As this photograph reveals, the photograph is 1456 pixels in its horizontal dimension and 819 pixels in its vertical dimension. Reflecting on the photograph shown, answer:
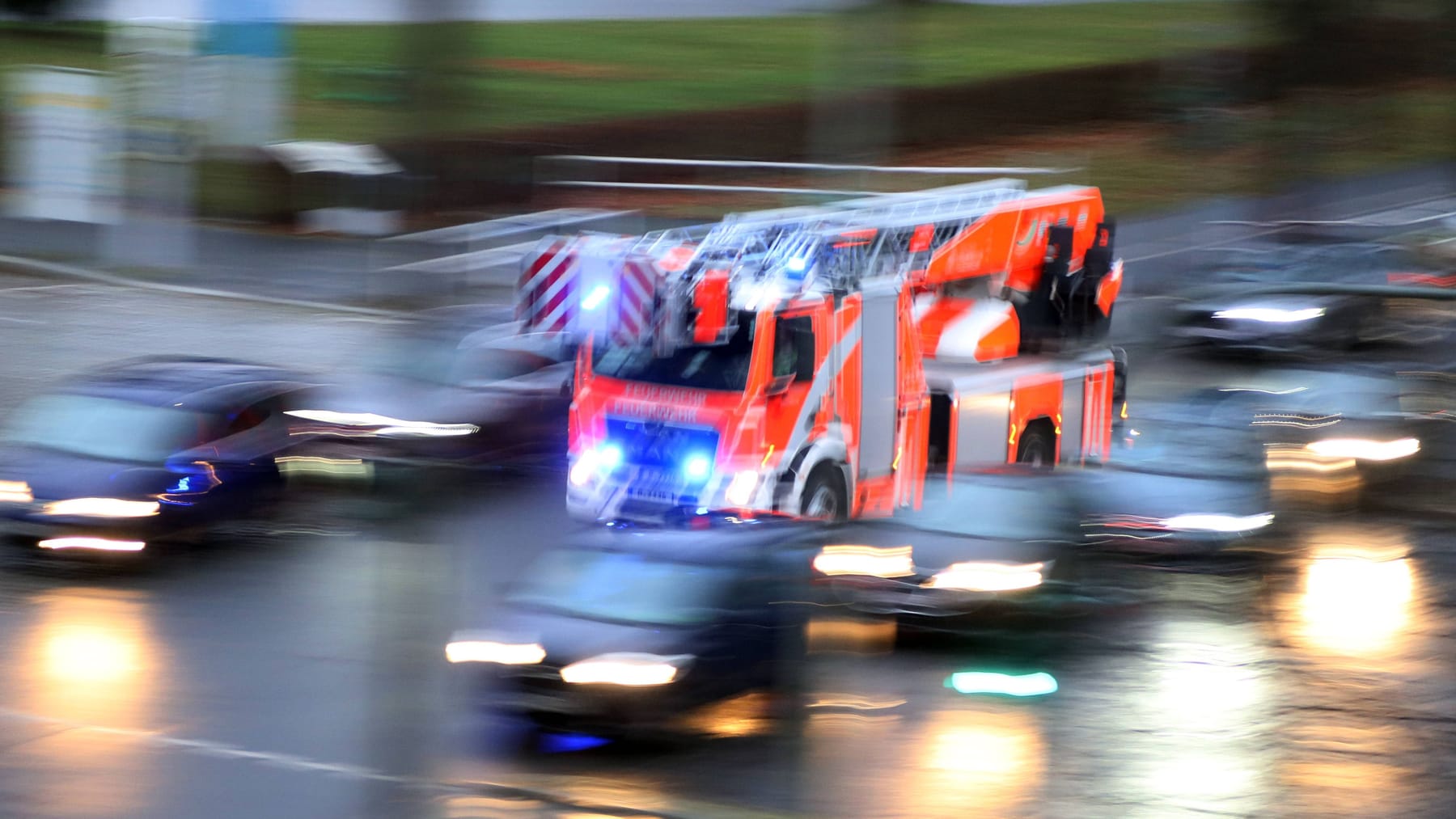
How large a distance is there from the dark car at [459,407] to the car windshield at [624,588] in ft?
17.3

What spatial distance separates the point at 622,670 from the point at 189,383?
7.05m

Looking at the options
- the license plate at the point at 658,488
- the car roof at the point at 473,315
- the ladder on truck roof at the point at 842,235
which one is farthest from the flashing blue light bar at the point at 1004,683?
the car roof at the point at 473,315

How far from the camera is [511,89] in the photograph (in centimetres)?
4456

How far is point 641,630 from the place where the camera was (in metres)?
11.0

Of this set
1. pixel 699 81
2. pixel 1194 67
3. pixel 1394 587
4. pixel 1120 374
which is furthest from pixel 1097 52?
pixel 1394 587

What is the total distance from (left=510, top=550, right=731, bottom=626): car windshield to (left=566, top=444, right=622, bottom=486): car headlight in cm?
384

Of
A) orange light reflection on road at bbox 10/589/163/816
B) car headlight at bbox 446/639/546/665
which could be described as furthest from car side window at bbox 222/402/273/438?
car headlight at bbox 446/639/546/665

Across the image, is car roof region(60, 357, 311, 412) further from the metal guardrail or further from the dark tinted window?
the metal guardrail

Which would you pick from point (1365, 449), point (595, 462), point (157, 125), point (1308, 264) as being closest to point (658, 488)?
point (595, 462)

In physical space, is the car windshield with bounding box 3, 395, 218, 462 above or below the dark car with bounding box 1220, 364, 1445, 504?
above

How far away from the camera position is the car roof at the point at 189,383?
16.0m

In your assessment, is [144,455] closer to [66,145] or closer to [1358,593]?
[1358,593]

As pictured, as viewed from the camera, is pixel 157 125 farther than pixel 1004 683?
Yes

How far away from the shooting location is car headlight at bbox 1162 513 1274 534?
49.3 ft
